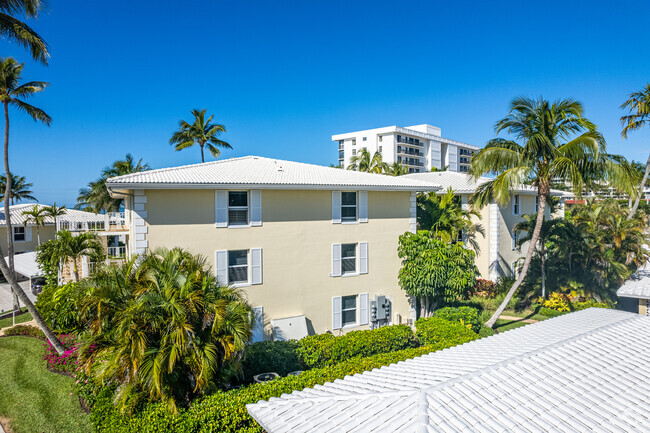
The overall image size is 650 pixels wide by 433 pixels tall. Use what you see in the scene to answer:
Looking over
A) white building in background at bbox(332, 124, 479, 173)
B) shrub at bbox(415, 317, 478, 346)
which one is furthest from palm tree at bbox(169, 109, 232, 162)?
white building in background at bbox(332, 124, 479, 173)

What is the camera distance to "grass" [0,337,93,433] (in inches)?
424

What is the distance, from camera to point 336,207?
18234 mm

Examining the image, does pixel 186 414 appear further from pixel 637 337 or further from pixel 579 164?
pixel 579 164

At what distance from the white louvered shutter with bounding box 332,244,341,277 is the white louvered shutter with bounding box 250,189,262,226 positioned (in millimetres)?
3712

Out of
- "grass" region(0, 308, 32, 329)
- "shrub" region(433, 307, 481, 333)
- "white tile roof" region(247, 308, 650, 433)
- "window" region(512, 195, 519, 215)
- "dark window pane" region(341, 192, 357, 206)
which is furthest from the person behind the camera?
"window" region(512, 195, 519, 215)

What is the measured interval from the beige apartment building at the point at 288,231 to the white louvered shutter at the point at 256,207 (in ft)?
0.14

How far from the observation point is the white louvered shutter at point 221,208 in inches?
629

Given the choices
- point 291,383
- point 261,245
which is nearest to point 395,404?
point 291,383

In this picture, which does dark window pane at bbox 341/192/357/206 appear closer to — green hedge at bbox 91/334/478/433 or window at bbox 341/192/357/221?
window at bbox 341/192/357/221

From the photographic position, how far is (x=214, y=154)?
3222cm

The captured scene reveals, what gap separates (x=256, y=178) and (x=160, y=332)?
8.72 meters

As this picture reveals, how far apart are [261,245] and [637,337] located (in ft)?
40.8

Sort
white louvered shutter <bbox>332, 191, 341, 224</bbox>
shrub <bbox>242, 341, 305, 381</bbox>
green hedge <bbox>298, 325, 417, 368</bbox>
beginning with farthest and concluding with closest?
white louvered shutter <bbox>332, 191, 341, 224</bbox>, green hedge <bbox>298, 325, 417, 368</bbox>, shrub <bbox>242, 341, 305, 381</bbox>

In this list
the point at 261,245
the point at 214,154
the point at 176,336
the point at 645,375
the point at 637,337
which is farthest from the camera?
the point at 214,154
